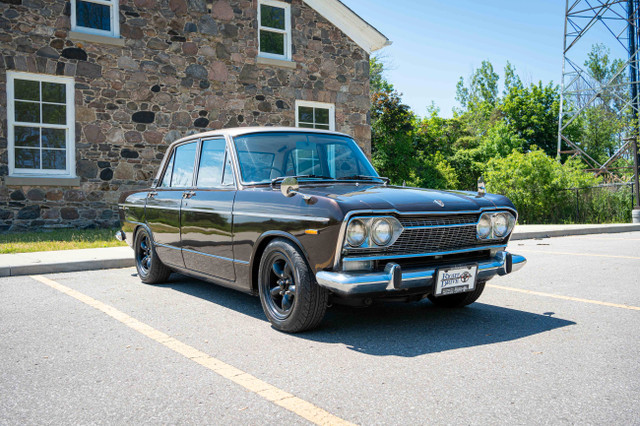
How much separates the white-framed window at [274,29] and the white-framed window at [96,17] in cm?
374

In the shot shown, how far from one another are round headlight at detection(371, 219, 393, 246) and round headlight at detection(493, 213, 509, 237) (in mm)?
1217

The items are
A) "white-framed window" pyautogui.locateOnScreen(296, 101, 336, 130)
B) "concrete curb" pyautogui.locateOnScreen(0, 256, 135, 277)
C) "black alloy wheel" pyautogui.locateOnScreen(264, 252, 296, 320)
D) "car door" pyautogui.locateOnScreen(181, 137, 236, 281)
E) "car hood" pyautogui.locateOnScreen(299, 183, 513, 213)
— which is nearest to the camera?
"car hood" pyautogui.locateOnScreen(299, 183, 513, 213)

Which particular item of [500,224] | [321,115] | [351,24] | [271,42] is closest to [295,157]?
[500,224]

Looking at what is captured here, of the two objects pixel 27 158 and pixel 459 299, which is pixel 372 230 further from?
pixel 27 158

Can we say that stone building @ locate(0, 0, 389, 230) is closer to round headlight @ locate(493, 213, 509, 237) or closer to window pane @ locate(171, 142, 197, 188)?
window pane @ locate(171, 142, 197, 188)

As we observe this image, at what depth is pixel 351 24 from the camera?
16.4 m

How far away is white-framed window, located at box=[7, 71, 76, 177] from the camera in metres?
11.7

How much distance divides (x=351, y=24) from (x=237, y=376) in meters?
14.5

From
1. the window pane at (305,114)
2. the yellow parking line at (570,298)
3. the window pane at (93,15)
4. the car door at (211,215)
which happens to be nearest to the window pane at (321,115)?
the window pane at (305,114)

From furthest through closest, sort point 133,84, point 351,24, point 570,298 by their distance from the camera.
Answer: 1. point 351,24
2. point 133,84
3. point 570,298

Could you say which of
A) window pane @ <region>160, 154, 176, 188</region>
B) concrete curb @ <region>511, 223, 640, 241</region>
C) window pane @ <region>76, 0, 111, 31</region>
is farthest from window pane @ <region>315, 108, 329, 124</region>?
window pane @ <region>160, 154, 176, 188</region>

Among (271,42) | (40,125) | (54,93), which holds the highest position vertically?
(271,42)

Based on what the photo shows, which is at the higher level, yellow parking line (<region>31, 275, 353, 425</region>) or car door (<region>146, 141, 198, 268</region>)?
car door (<region>146, 141, 198, 268</region>)

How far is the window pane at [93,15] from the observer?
12.5 m
